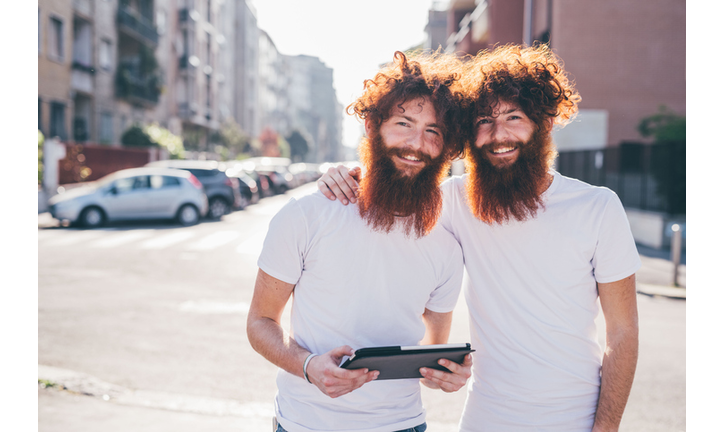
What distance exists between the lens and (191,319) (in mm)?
7137

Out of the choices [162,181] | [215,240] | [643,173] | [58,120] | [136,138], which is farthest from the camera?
[136,138]

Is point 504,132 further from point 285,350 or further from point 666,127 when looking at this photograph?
Result: point 666,127

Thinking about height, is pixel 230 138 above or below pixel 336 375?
above

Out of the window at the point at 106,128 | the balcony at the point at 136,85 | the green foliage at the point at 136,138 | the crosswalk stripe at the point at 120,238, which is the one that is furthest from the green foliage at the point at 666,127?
the balcony at the point at 136,85

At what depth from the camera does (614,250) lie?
2053mm

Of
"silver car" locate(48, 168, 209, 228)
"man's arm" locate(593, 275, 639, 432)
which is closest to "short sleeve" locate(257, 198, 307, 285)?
"man's arm" locate(593, 275, 639, 432)

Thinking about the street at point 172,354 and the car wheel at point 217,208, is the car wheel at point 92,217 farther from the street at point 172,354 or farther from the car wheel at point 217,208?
the street at point 172,354

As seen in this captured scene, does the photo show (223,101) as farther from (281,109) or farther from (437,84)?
(437,84)

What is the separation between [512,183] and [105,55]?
32469mm

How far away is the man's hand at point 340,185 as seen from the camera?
2.16 metres

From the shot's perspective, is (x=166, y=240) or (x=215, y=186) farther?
(x=215, y=186)

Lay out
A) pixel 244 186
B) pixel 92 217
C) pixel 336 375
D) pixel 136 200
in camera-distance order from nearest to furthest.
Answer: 1. pixel 336 375
2. pixel 92 217
3. pixel 136 200
4. pixel 244 186

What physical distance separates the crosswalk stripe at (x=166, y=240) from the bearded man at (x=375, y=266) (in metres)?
11.5

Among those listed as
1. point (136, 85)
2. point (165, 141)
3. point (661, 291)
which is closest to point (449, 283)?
point (661, 291)
